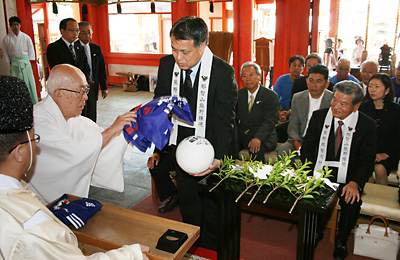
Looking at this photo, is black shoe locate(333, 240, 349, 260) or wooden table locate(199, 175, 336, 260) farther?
black shoe locate(333, 240, 349, 260)

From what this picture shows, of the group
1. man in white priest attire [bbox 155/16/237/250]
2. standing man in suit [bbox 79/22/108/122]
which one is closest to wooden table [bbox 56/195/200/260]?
man in white priest attire [bbox 155/16/237/250]

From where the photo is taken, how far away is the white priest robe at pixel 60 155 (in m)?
2.24

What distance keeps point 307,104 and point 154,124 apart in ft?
7.54

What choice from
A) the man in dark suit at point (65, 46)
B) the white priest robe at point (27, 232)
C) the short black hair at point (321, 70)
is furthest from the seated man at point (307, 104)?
the man in dark suit at point (65, 46)

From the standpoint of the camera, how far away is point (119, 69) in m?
11.4

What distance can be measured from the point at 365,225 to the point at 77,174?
2.16 metres

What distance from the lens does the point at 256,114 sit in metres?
4.00

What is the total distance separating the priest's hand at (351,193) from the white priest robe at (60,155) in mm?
1645

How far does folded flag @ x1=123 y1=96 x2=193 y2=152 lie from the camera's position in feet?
6.86

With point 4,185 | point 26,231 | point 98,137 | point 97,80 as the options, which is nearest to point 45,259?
point 26,231

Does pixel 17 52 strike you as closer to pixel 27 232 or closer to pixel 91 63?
pixel 91 63

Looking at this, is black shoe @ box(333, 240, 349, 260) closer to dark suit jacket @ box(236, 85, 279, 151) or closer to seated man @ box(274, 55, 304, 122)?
dark suit jacket @ box(236, 85, 279, 151)

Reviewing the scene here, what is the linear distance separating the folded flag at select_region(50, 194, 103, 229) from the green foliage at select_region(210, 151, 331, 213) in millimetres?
667

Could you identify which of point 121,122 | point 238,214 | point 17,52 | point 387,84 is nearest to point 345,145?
point 387,84
